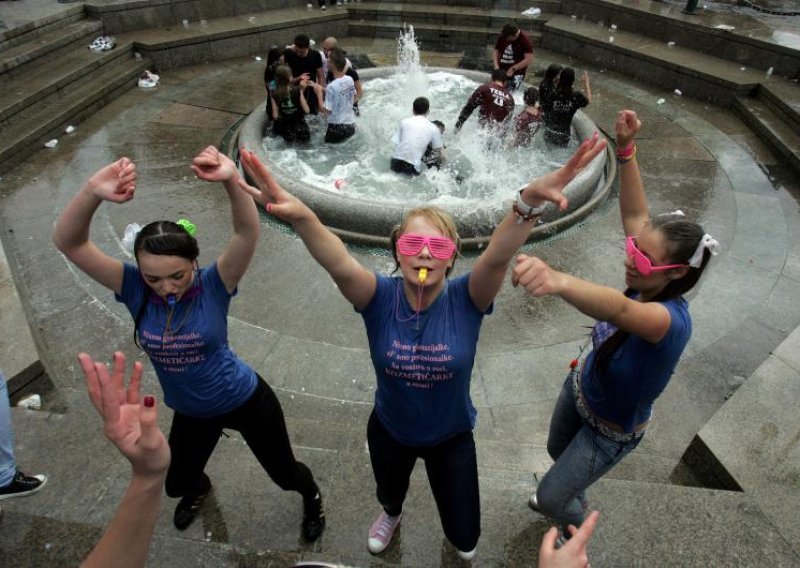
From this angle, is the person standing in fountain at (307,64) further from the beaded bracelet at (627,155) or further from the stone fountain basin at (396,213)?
the beaded bracelet at (627,155)

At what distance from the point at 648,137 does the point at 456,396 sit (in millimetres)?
7829

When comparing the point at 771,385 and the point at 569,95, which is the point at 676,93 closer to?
the point at 569,95

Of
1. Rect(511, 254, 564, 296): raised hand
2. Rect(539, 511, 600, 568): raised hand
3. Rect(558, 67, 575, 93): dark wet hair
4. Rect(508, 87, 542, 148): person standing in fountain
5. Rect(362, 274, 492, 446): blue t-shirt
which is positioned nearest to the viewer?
Rect(539, 511, 600, 568): raised hand

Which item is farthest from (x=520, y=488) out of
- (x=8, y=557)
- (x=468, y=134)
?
(x=468, y=134)

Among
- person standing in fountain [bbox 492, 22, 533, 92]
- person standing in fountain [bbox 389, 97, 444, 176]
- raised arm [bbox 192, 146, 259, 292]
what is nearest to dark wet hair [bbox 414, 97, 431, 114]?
person standing in fountain [bbox 389, 97, 444, 176]

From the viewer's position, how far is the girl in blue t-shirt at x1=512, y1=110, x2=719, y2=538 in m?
1.85

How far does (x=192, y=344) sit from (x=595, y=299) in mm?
1778

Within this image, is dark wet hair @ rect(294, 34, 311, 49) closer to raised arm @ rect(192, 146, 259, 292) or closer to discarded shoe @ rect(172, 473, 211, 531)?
raised arm @ rect(192, 146, 259, 292)

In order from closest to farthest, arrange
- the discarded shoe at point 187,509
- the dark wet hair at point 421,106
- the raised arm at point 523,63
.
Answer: the discarded shoe at point 187,509 → the dark wet hair at point 421,106 → the raised arm at point 523,63

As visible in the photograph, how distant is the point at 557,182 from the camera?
1.91 meters

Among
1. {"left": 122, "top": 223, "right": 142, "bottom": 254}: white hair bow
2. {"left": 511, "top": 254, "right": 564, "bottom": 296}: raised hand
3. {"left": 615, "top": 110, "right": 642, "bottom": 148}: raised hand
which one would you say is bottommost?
{"left": 122, "top": 223, "right": 142, "bottom": 254}: white hair bow

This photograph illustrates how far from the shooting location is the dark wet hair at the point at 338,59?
24.2 feet

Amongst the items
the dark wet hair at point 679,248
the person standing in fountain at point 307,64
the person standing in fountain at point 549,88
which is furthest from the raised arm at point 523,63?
the dark wet hair at point 679,248

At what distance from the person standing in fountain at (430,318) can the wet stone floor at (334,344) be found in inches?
21.0
